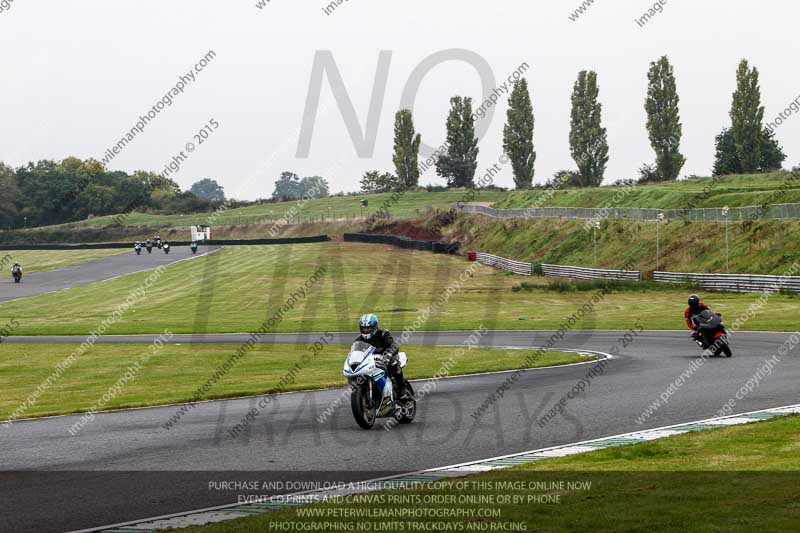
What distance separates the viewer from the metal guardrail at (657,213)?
190 feet

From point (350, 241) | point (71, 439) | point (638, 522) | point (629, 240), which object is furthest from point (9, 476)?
point (350, 241)

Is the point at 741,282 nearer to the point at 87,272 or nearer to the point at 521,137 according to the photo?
the point at 87,272

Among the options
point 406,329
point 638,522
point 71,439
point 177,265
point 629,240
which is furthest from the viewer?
point 177,265

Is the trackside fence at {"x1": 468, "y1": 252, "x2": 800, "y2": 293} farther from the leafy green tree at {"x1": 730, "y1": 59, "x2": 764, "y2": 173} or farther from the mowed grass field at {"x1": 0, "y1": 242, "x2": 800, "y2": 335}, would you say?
the leafy green tree at {"x1": 730, "y1": 59, "x2": 764, "y2": 173}

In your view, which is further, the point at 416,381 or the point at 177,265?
the point at 177,265

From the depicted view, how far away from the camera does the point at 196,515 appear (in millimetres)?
9930

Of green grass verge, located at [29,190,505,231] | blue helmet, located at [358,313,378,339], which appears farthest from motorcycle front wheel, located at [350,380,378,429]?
green grass verge, located at [29,190,505,231]

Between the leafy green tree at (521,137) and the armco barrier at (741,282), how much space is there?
57746 millimetres

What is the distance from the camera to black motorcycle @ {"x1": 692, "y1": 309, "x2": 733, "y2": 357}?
85.7 feet

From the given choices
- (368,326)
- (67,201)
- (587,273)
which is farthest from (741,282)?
(67,201)

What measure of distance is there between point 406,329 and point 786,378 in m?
20.3

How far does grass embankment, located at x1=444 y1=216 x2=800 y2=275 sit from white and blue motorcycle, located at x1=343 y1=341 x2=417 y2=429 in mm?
39958

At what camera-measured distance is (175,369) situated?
28.3 meters

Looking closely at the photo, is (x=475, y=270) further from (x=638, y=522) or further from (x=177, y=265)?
(x=638, y=522)
